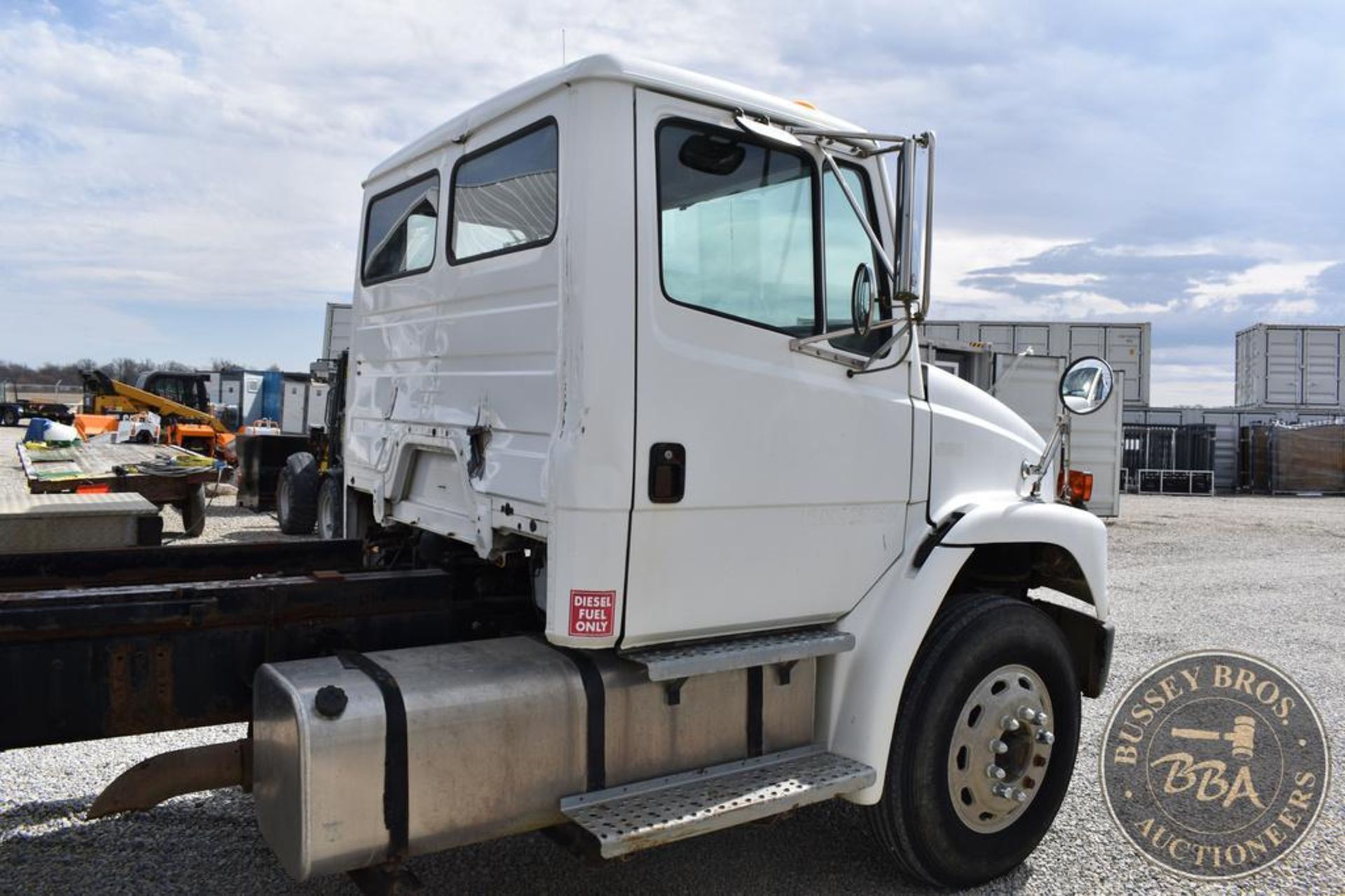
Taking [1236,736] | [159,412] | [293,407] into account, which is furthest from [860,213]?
[159,412]

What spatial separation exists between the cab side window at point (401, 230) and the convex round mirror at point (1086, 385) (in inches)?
108

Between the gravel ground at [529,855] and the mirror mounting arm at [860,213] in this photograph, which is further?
the gravel ground at [529,855]

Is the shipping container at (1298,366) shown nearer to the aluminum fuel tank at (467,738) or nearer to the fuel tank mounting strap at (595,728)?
the aluminum fuel tank at (467,738)

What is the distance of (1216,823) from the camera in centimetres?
479

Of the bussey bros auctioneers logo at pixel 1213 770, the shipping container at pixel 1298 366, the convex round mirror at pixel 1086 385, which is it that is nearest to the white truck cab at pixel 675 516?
the convex round mirror at pixel 1086 385

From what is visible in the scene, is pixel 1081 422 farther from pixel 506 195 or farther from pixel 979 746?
pixel 506 195

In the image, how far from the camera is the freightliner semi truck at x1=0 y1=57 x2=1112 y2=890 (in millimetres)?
3053

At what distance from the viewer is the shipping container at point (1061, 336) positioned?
79.5 feet

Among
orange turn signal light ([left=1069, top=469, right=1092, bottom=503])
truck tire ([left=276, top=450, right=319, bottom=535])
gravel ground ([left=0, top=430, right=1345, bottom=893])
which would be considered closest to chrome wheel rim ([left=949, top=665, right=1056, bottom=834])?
gravel ground ([left=0, top=430, right=1345, bottom=893])

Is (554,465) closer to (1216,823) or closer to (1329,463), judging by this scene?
(1216,823)

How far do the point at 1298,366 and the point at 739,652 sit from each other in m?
31.1

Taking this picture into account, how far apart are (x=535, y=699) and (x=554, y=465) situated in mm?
A: 706

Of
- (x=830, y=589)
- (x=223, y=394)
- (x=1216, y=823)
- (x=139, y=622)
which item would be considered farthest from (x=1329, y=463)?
(x=223, y=394)

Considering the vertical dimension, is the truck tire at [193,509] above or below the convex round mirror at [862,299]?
below
